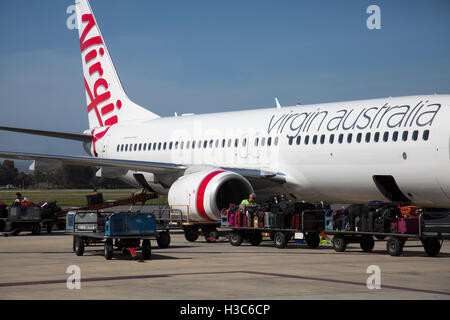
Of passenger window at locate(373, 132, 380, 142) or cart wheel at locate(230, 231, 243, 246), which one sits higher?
passenger window at locate(373, 132, 380, 142)

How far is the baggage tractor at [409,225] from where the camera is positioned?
49.9 ft

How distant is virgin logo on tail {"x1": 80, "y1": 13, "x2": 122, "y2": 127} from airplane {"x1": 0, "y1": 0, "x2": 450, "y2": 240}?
99.6 inches

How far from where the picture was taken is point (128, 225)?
48.8 ft

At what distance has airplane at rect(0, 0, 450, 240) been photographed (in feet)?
58.7

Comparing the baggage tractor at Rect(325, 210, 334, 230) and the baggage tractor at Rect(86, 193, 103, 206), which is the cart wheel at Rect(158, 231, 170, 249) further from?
the baggage tractor at Rect(86, 193, 103, 206)

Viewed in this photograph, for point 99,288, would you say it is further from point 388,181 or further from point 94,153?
point 94,153

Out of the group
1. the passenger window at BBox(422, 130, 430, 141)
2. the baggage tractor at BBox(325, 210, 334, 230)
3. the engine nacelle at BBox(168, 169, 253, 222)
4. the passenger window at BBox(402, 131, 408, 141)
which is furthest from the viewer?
the engine nacelle at BBox(168, 169, 253, 222)

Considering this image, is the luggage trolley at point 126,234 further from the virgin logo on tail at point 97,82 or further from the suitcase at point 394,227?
the virgin logo on tail at point 97,82

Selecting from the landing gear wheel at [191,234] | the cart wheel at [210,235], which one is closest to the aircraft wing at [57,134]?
the landing gear wheel at [191,234]

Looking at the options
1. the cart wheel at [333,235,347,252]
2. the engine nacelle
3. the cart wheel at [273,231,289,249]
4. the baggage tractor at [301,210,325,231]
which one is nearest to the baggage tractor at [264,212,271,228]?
the cart wheel at [273,231,289,249]

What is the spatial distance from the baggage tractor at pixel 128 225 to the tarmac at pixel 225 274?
588 mm

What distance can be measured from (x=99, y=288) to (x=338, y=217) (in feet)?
26.8

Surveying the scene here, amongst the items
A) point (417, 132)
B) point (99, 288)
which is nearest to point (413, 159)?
point (417, 132)

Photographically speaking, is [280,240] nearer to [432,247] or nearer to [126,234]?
[432,247]
